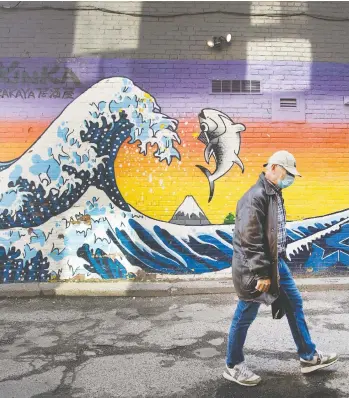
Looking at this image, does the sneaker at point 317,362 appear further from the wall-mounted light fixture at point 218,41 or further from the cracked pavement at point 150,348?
the wall-mounted light fixture at point 218,41

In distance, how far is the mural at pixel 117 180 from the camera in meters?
6.90

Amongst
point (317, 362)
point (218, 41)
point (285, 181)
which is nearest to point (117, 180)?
point (218, 41)

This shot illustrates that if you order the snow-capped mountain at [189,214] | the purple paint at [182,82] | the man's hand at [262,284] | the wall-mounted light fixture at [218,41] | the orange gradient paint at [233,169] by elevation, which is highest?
the wall-mounted light fixture at [218,41]

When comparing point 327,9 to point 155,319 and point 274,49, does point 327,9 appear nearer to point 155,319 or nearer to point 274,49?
point 274,49

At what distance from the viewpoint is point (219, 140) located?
23.1 ft

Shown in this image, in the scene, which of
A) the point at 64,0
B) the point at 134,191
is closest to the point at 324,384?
the point at 134,191

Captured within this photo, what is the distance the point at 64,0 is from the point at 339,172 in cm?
515

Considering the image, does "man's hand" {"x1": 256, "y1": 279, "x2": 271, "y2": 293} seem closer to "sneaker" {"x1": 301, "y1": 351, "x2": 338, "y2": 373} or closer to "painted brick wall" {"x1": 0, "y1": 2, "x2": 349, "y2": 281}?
"sneaker" {"x1": 301, "y1": 351, "x2": 338, "y2": 373}

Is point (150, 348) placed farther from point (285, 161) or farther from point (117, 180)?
point (117, 180)

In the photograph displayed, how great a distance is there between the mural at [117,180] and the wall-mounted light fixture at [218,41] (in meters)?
0.94

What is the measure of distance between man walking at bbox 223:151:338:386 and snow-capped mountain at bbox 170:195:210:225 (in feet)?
11.0

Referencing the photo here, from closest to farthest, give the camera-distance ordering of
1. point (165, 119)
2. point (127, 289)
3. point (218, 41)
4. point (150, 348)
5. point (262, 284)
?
point (262, 284)
point (150, 348)
point (127, 289)
point (218, 41)
point (165, 119)

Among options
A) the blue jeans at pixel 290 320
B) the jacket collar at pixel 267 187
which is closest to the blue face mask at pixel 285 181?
the jacket collar at pixel 267 187

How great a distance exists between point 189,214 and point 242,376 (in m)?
3.69
